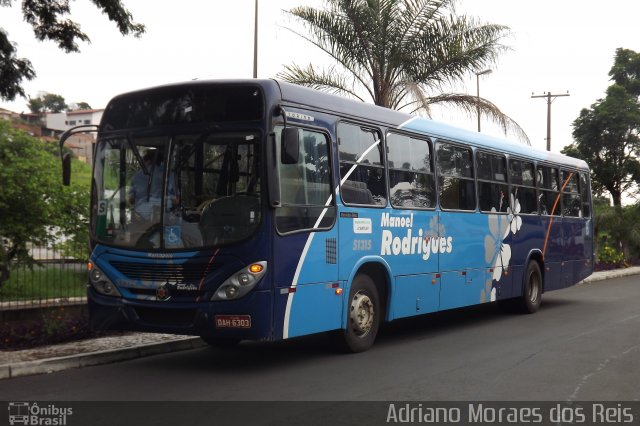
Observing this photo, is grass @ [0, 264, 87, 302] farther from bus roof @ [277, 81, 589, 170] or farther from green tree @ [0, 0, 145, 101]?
bus roof @ [277, 81, 589, 170]

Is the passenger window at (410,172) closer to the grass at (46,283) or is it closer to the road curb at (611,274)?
the grass at (46,283)

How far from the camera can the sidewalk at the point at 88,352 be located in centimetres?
812

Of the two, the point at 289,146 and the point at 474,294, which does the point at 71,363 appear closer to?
the point at 289,146

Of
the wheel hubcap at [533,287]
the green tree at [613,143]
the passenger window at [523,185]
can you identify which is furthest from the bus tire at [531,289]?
the green tree at [613,143]

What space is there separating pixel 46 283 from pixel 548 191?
9485mm

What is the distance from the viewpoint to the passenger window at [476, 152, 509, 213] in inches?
490

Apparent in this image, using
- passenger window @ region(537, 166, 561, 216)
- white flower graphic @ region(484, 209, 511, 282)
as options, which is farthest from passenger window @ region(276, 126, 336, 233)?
passenger window @ region(537, 166, 561, 216)

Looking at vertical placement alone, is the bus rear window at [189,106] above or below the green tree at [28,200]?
above

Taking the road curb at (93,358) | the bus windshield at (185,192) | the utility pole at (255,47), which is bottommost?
the road curb at (93,358)

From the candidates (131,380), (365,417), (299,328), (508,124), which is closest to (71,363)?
(131,380)

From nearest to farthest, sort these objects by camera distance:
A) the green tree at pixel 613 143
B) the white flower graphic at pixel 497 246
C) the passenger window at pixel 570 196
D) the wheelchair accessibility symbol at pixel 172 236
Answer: the wheelchair accessibility symbol at pixel 172 236, the white flower graphic at pixel 497 246, the passenger window at pixel 570 196, the green tree at pixel 613 143

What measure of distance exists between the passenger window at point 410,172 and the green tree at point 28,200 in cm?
619

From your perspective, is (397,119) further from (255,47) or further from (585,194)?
(255,47)

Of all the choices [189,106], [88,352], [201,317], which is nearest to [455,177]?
[189,106]
